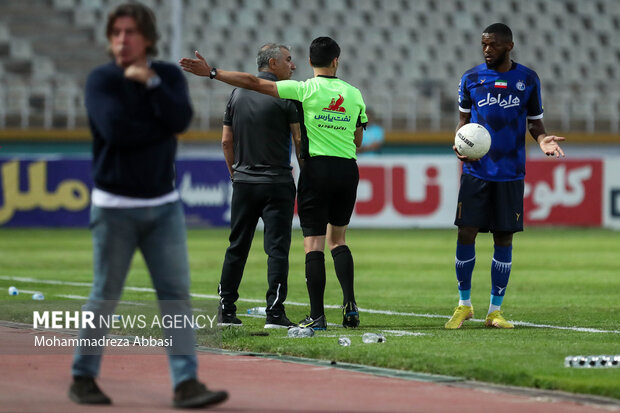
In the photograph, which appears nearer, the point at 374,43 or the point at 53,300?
the point at 53,300

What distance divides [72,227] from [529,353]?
2136cm

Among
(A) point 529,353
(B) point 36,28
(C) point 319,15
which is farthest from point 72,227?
(A) point 529,353

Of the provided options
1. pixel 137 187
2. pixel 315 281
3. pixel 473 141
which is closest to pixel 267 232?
pixel 315 281

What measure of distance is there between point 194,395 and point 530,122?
5081mm

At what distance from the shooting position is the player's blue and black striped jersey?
9562 mm

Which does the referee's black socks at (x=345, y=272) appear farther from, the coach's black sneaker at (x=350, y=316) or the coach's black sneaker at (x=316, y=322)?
the coach's black sneaker at (x=316, y=322)

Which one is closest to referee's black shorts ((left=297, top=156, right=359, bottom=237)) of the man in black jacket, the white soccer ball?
the white soccer ball

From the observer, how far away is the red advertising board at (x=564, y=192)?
90.7 feet

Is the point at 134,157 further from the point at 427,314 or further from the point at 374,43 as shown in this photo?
the point at 374,43

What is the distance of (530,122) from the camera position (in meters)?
9.90

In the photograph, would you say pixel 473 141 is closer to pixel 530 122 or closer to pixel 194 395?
pixel 530 122

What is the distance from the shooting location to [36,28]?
36.6m

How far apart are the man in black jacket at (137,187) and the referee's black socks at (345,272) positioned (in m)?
3.69

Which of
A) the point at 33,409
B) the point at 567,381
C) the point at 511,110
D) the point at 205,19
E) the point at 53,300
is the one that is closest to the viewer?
the point at 33,409
